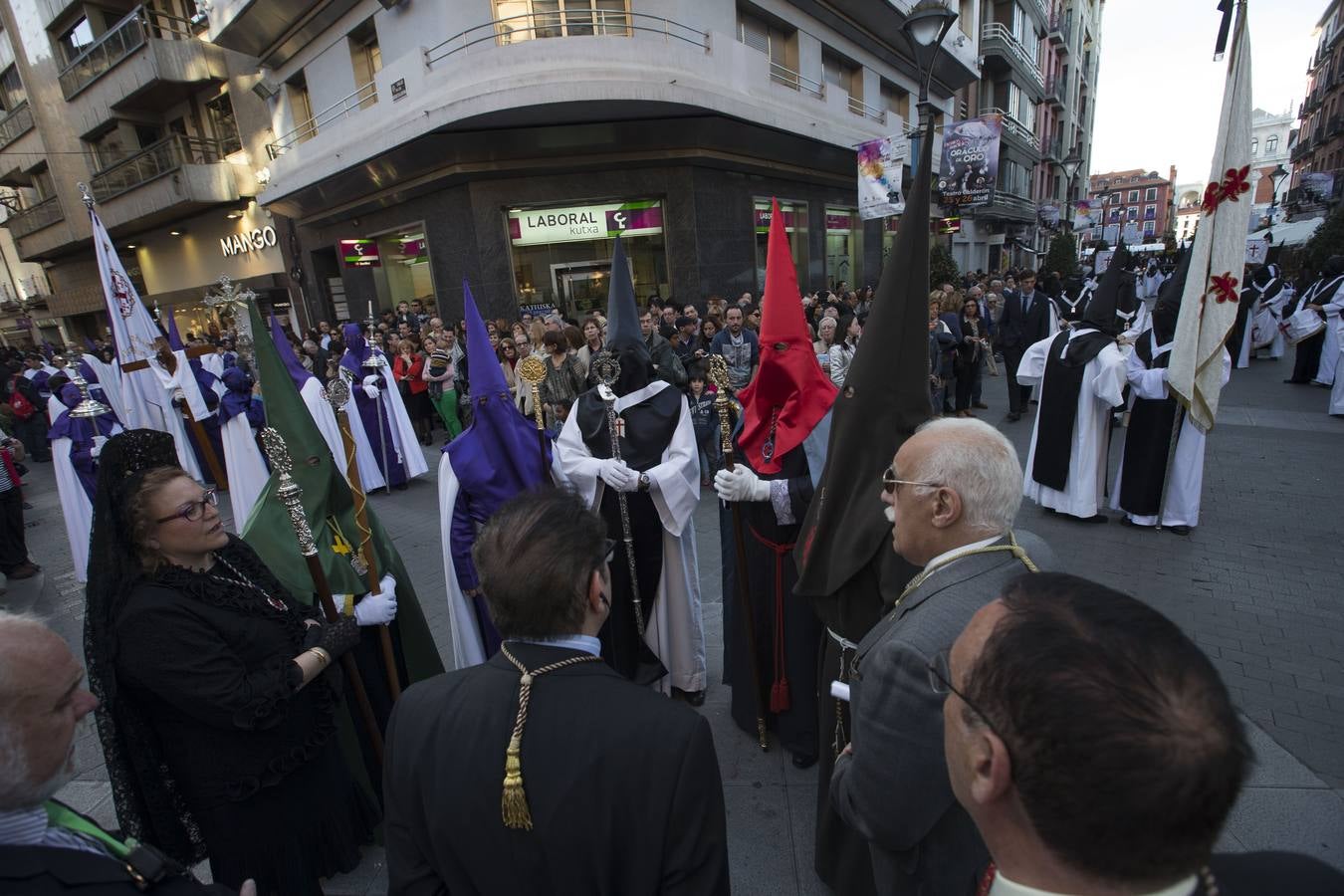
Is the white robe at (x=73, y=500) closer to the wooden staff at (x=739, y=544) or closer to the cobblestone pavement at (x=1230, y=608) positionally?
the cobblestone pavement at (x=1230, y=608)

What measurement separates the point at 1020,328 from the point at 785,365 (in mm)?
8550

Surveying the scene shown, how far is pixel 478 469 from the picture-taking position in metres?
3.02

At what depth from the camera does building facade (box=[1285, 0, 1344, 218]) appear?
31359 mm

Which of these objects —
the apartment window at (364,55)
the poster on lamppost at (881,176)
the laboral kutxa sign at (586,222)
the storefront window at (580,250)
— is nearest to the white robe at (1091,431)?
the poster on lamppost at (881,176)

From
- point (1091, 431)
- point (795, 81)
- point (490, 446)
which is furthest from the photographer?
point (795, 81)

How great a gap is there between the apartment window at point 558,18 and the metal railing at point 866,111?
8.96 m

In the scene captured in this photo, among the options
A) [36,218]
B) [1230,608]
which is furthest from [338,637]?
[36,218]

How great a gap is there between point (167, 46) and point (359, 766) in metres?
25.2

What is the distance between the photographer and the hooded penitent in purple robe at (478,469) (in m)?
3.04

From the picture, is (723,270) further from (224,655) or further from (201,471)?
(224,655)

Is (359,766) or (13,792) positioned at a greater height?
(13,792)

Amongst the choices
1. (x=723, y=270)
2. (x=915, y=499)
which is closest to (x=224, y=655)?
(x=915, y=499)

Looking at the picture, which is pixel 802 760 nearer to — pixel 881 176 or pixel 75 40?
pixel 881 176

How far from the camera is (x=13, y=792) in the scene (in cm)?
107
